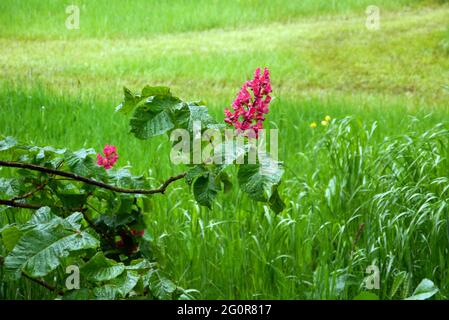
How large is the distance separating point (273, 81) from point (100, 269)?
147cm

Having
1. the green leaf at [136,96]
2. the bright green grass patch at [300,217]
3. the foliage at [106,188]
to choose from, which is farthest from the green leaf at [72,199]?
the green leaf at [136,96]

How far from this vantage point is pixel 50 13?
7.06 ft

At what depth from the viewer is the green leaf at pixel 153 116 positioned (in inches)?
31.3

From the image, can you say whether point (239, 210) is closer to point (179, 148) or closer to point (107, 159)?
point (107, 159)

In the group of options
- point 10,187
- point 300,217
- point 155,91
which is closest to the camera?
point 155,91

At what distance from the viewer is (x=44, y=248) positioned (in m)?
0.78

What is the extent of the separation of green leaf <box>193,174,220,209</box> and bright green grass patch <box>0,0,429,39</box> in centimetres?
145

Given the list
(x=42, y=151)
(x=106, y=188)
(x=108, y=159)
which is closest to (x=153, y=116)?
(x=106, y=188)

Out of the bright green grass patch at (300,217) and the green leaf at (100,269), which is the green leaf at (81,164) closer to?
the green leaf at (100,269)

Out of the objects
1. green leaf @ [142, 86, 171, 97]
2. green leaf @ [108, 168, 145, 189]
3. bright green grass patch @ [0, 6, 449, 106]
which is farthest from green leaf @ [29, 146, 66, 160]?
bright green grass patch @ [0, 6, 449, 106]

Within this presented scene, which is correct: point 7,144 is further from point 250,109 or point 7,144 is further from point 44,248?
point 250,109

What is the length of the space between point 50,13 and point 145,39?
30 cm

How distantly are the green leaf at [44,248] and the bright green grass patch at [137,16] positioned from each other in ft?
4.74
